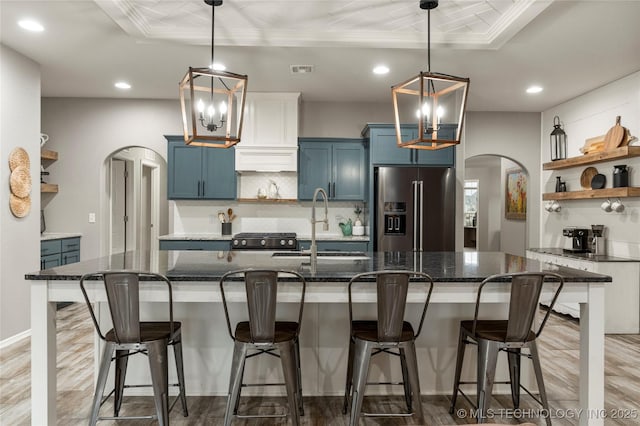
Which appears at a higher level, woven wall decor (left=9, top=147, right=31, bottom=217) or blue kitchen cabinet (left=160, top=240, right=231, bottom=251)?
woven wall decor (left=9, top=147, right=31, bottom=217)

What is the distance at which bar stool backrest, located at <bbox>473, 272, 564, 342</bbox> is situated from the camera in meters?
2.19

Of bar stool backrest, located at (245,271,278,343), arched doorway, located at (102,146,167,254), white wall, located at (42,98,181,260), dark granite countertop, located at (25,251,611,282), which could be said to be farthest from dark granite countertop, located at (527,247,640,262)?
arched doorway, located at (102,146,167,254)

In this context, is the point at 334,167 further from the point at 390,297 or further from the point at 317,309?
the point at 390,297

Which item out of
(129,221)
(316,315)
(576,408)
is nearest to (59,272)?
(316,315)

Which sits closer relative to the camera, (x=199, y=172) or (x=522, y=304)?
(x=522, y=304)

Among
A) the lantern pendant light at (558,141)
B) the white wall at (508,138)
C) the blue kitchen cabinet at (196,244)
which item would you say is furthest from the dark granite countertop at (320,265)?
the white wall at (508,138)

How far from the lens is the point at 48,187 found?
18.1 feet

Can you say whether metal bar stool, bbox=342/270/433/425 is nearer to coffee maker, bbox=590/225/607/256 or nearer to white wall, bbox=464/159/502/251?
coffee maker, bbox=590/225/607/256

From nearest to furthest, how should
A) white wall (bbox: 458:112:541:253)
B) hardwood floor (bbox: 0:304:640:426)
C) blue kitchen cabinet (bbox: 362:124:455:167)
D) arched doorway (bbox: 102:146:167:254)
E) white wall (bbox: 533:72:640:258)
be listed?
1. hardwood floor (bbox: 0:304:640:426)
2. white wall (bbox: 533:72:640:258)
3. blue kitchen cabinet (bbox: 362:124:455:167)
4. white wall (bbox: 458:112:541:253)
5. arched doorway (bbox: 102:146:167:254)

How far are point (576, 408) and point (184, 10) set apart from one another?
3.96 metres

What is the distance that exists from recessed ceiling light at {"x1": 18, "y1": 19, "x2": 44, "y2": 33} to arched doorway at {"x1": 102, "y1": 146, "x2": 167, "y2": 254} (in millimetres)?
2563

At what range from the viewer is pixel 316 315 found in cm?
286

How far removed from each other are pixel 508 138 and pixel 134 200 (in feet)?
19.5

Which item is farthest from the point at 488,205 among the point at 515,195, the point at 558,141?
the point at 558,141
